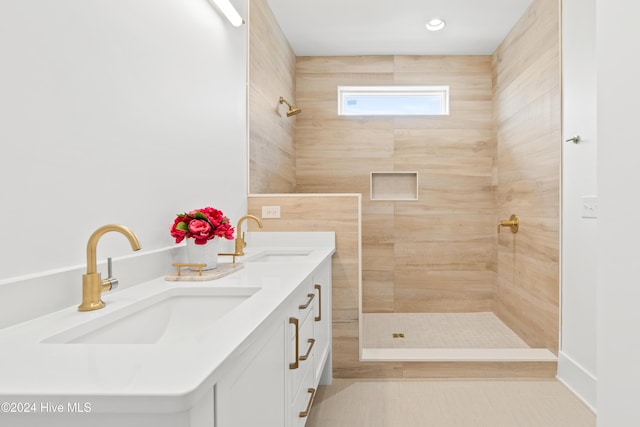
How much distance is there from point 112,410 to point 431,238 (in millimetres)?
3485

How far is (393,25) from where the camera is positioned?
319 centimetres

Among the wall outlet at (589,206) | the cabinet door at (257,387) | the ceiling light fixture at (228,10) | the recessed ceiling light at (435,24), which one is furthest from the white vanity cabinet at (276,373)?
the recessed ceiling light at (435,24)

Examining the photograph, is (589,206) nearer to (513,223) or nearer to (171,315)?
(513,223)

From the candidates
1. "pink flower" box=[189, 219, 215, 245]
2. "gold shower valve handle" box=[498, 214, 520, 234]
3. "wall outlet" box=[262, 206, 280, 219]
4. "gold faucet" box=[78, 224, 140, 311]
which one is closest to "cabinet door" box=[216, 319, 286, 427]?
"gold faucet" box=[78, 224, 140, 311]

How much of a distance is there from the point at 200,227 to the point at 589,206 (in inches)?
77.2

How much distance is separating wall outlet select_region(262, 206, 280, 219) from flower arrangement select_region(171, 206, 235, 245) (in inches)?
36.8

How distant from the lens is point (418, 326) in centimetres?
331

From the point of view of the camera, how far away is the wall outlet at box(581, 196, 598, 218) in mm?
2051

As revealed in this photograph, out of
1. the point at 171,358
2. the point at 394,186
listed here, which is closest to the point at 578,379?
the point at 394,186

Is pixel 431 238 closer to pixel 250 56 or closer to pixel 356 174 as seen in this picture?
pixel 356 174

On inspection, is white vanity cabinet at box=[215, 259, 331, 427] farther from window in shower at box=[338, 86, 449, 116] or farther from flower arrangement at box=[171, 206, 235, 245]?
window in shower at box=[338, 86, 449, 116]

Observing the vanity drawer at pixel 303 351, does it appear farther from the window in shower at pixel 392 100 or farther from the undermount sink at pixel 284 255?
the window in shower at pixel 392 100

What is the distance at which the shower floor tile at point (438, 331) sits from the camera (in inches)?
112

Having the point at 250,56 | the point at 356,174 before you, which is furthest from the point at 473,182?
the point at 250,56
